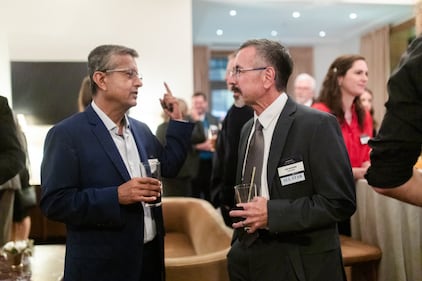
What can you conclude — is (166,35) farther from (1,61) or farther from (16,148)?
(16,148)

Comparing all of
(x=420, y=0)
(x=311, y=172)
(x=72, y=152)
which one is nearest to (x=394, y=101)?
(x=420, y=0)

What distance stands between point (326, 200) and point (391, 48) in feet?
28.7

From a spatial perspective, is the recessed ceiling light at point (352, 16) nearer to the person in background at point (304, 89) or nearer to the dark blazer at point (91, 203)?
the person in background at point (304, 89)

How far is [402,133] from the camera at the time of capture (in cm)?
92

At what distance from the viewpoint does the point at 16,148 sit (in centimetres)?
190

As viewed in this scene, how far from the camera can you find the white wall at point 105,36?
5363 millimetres

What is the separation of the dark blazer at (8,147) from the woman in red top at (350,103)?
5.54 feet

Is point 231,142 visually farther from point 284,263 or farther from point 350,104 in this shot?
point 284,263

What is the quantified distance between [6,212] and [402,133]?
7.37 ft

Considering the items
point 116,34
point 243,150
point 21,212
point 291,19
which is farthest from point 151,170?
point 291,19

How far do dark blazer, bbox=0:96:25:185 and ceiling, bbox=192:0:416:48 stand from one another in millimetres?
5305

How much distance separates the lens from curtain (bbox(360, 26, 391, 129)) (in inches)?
356

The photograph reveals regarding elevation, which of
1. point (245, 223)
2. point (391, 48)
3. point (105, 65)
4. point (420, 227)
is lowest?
point (420, 227)

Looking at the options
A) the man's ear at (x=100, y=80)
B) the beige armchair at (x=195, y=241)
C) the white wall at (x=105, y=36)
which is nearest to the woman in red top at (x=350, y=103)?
the beige armchair at (x=195, y=241)
